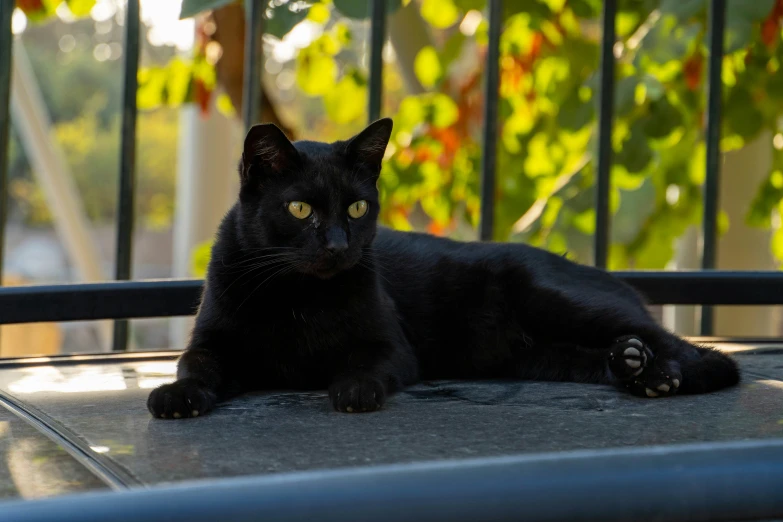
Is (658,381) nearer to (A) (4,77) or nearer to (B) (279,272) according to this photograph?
(B) (279,272)

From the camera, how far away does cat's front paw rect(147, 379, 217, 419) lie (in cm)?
170

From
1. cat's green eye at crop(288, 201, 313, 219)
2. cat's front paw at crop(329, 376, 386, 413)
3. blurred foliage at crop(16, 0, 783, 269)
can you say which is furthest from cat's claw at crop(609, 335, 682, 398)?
blurred foliage at crop(16, 0, 783, 269)

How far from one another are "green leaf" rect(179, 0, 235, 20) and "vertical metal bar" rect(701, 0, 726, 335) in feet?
4.14

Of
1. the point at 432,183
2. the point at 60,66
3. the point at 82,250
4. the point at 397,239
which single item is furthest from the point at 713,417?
the point at 60,66

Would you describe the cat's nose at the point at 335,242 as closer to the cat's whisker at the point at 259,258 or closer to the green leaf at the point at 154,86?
the cat's whisker at the point at 259,258

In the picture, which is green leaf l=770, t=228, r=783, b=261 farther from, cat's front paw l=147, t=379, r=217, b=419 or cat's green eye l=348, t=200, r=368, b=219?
cat's front paw l=147, t=379, r=217, b=419

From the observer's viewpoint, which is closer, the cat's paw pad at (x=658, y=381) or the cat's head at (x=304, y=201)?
the cat's paw pad at (x=658, y=381)

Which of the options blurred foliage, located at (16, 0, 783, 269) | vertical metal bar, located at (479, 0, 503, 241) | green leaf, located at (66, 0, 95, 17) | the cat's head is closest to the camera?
the cat's head

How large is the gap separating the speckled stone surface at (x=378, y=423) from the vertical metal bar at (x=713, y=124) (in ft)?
1.86

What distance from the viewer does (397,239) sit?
2.52 metres

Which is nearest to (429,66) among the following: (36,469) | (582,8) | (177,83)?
(582,8)

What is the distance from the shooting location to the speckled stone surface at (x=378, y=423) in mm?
1421

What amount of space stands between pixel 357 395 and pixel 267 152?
0.60m

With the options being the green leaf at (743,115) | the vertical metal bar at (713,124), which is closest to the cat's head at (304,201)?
the vertical metal bar at (713,124)
